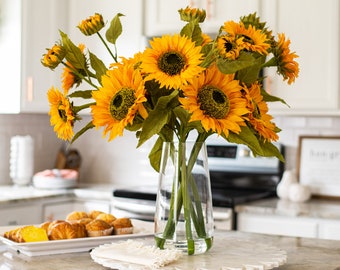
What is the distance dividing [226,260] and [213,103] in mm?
384

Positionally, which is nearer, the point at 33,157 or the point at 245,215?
the point at 245,215

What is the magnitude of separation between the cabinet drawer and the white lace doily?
150cm

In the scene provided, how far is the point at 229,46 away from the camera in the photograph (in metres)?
1.43

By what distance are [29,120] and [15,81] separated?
510mm

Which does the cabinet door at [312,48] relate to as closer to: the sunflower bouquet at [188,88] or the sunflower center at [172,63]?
the sunflower bouquet at [188,88]

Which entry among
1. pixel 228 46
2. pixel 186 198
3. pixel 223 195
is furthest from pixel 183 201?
pixel 223 195

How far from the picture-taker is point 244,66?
1.39 metres

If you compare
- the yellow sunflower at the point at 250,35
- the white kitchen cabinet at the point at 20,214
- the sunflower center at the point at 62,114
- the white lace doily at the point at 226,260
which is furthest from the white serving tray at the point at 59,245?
the white kitchen cabinet at the point at 20,214

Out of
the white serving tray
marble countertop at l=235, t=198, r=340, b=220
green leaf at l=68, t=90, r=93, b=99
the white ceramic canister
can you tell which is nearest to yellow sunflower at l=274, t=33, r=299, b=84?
green leaf at l=68, t=90, r=93, b=99

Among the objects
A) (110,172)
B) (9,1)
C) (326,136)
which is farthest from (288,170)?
(9,1)

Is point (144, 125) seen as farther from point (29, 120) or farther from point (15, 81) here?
point (29, 120)

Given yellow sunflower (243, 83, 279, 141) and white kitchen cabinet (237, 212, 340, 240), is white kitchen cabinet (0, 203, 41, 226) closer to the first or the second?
white kitchen cabinet (237, 212, 340, 240)

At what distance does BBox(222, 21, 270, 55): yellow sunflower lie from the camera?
1.45 metres

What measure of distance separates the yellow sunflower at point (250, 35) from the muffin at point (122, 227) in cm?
70
